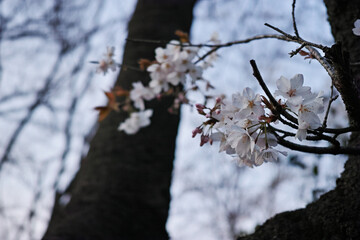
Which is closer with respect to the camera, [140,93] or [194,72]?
[194,72]

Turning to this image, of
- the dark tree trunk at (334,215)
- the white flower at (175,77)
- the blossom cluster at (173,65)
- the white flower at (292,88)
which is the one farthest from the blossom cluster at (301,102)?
the white flower at (175,77)

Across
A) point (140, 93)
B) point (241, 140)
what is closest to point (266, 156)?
point (241, 140)

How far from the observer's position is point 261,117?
0.60 meters

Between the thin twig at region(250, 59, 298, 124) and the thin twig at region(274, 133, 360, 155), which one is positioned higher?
the thin twig at region(250, 59, 298, 124)

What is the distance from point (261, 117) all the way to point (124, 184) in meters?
1.04

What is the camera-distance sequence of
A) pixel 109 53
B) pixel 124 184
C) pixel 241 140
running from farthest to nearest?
pixel 124 184 < pixel 109 53 < pixel 241 140

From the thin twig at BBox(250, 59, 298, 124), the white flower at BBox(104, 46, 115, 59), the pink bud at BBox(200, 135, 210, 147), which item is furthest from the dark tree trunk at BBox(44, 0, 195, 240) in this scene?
the thin twig at BBox(250, 59, 298, 124)

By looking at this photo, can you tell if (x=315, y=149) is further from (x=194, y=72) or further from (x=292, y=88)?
(x=194, y=72)

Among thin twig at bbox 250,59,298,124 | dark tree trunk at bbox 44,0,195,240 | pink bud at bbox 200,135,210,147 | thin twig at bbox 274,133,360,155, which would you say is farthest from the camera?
dark tree trunk at bbox 44,0,195,240

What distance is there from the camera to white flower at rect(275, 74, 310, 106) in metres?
0.60

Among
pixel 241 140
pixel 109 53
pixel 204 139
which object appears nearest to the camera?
pixel 241 140

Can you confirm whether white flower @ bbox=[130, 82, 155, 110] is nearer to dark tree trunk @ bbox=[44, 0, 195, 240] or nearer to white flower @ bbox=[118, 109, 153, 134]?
white flower @ bbox=[118, 109, 153, 134]

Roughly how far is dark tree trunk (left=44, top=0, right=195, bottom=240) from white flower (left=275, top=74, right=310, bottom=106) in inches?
40.3

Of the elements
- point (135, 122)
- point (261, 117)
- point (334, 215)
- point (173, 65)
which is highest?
point (173, 65)
